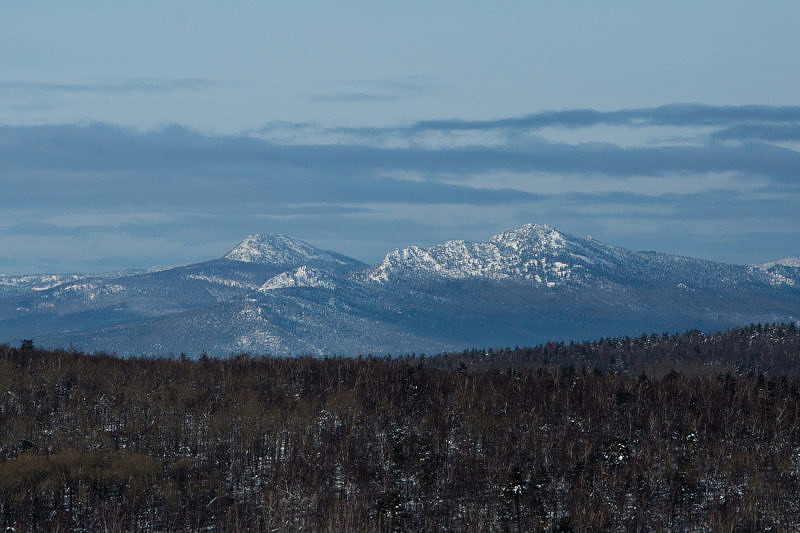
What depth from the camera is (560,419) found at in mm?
33500

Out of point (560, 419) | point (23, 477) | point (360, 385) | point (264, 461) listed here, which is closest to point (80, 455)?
point (23, 477)

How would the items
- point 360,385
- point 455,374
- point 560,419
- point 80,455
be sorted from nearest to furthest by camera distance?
point 80,455 → point 560,419 → point 360,385 → point 455,374

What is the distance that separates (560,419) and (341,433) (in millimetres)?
7548

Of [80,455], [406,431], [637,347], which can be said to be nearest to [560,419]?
[406,431]

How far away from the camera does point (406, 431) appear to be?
31.6 metres

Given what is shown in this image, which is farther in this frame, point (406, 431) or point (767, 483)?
point (406, 431)

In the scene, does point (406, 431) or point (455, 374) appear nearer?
point (406, 431)

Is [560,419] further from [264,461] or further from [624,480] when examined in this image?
[264,461]

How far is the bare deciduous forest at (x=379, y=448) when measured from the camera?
24.6 metres

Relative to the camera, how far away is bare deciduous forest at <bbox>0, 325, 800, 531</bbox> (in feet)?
80.6

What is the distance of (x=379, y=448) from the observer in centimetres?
2991

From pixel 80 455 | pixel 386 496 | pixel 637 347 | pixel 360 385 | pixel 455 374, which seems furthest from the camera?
pixel 637 347

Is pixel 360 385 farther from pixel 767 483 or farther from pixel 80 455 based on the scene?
pixel 767 483

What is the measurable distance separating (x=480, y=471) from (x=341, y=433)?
213 inches
